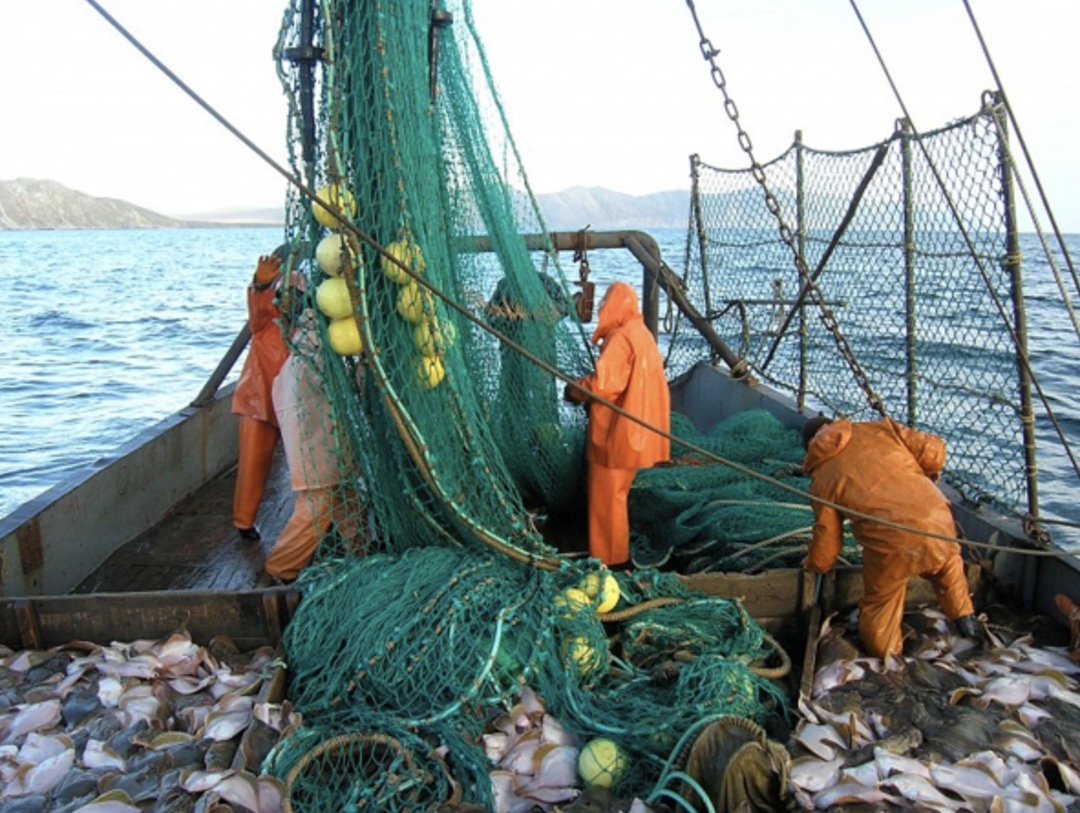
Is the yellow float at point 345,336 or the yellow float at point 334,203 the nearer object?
the yellow float at point 334,203

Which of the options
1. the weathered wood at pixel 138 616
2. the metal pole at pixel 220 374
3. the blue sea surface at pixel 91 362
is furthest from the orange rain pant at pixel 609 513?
the blue sea surface at pixel 91 362

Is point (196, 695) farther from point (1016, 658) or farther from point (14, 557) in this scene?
point (1016, 658)

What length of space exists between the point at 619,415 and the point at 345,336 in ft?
5.58

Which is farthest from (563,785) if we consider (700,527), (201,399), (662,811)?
(201,399)

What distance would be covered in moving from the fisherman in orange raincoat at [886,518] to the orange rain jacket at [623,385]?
103 cm

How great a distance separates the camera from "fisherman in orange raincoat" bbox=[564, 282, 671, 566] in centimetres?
496

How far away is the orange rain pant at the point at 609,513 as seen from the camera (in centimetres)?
515

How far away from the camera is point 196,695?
3.81 meters

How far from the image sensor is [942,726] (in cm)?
350

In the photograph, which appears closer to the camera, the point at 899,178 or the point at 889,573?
the point at 889,573

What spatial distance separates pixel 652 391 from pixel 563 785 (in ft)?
8.15

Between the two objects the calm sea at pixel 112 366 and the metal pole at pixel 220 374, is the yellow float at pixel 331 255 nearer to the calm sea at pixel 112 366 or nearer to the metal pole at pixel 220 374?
the metal pole at pixel 220 374

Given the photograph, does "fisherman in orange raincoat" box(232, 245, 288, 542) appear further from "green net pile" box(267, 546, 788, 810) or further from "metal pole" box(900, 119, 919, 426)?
"metal pole" box(900, 119, 919, 426)

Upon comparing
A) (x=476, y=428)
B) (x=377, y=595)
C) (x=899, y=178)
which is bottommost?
(x=377, y=595)
